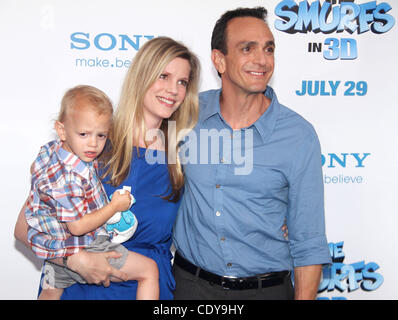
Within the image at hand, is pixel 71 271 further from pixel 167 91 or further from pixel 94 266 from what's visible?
pixel 167 91

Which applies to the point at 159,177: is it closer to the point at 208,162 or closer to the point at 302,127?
the point at 208,162

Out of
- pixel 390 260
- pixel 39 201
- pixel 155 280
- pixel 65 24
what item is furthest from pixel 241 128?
pixel 390 260

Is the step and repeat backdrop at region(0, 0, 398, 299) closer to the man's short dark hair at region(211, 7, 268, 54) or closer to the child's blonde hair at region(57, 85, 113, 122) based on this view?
the man's short dark hair at region(211, 7, 268, 54)

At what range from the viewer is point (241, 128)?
1.86 metres

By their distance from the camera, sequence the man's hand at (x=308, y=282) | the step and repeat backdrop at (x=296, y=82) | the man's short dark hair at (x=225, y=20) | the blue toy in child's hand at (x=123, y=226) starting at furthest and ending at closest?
the step and repeat backdrop at (x=296, y=82)
the man's short dark hair at (x=225, y=20)
the man's hand at (x=308, y=282)
the blue toy in child's hand at (x=123, y=226)

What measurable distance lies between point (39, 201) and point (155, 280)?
0.57 metres

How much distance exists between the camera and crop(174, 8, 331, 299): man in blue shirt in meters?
1.76

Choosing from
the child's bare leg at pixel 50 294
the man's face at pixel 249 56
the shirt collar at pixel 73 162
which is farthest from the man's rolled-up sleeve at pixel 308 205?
the child's bare leg at pixel 50 294

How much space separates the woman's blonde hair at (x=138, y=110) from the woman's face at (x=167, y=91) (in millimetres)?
22

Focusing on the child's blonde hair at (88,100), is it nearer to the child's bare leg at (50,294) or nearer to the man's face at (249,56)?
the man's face at (249,56)

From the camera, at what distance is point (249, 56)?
187cm

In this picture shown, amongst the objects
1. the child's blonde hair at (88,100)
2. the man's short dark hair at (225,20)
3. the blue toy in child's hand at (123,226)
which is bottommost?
the blue toy in child's hand at (123,226)

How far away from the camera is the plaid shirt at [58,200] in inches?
60.0

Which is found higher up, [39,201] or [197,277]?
[39,201]
